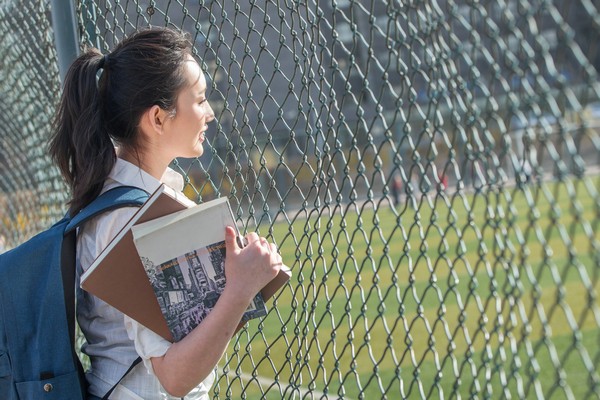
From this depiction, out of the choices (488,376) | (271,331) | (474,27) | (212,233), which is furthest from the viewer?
(271,331)

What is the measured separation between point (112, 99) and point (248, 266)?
542 mm

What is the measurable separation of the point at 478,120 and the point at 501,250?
22cm

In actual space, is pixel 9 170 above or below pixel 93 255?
below

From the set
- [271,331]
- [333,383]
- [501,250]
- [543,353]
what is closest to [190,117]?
[501,250]

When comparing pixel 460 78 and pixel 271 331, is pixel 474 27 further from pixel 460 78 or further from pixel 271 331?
pixel 271 331

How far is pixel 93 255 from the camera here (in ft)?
6.24

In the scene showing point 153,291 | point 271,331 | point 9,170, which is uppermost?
point 153,291

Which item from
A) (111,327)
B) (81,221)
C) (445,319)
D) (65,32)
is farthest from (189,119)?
(445,319)

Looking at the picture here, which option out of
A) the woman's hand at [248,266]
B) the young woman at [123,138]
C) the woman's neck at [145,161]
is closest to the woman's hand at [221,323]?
the woman's hand at [248,266]

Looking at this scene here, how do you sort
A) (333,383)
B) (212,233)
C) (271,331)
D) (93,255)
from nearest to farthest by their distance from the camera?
(212,233), (93,255), (333,383), (271,331)

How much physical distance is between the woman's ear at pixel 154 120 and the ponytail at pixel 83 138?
0.09m

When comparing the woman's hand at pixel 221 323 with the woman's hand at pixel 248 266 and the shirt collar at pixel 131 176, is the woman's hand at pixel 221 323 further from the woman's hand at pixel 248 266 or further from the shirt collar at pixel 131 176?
the shirt collar at pixel 131 176

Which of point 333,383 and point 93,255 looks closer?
point 93,255

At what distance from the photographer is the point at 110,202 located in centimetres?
185
